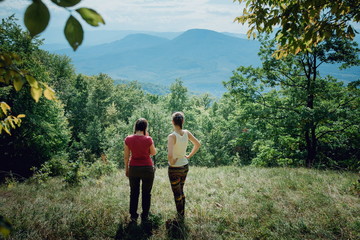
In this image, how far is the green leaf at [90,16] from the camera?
32.9 inches

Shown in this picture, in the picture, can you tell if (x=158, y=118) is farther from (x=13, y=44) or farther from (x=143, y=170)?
(x=143, y=170)

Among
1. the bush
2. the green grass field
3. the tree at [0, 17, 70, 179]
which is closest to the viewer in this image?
the green grass field

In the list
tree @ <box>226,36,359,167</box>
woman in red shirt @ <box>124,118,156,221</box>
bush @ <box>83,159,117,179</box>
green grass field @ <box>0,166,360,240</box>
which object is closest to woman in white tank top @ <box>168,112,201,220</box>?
woman in red shirt @ <box>124,118,156,221</box>

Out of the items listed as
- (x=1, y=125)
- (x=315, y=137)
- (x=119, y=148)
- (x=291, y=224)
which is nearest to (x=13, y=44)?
(x=119, y=148)

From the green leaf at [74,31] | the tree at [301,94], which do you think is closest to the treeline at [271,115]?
the tree at [301,94]

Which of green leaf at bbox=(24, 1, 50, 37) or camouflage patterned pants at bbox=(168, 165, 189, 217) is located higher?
green leaf at bbox=(24, 1, 50, 37)

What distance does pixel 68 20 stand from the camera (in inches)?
32.0

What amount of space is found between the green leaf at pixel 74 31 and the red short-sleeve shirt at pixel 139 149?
11.9ft

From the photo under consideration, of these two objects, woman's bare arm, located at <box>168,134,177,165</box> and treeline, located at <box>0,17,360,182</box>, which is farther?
treeline, located at <box>0,17,360,182</box>

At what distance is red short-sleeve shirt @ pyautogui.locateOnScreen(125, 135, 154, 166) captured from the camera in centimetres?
438

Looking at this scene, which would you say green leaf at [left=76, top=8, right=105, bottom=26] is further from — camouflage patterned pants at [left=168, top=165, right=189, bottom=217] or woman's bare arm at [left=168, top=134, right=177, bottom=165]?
camouflage patterned pants at [left=168, top=165, right=189, bottom=217]

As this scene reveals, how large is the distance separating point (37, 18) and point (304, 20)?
3003 millimetres

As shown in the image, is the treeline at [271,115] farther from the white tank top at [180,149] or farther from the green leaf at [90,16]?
the green leaf at [90,16]

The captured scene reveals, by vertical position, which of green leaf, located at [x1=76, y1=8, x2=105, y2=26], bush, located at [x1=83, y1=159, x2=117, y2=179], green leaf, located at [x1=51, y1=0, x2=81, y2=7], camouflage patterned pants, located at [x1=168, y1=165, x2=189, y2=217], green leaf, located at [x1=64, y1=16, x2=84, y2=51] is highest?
green leaf, located at [x1=51, y1=0, x2=81, y2=7]
